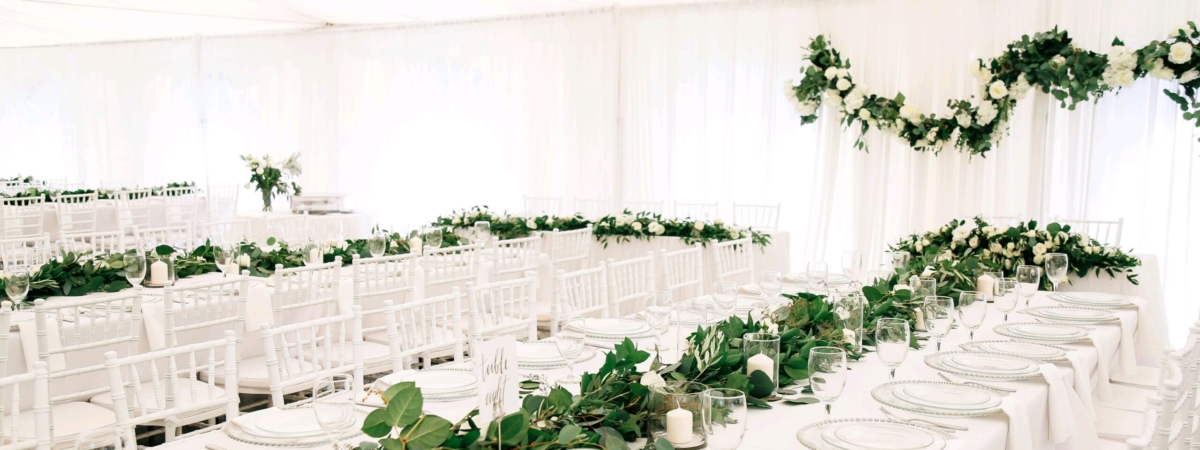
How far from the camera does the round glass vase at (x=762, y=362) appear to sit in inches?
84.9

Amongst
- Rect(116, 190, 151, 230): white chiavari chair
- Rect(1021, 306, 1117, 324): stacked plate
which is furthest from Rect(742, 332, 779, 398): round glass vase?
Rect(116, 190, 151, 230): white chiavari chair

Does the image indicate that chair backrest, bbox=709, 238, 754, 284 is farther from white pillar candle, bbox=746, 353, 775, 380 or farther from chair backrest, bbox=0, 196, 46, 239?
chair backrest, bbox=0, 196, 46, 239

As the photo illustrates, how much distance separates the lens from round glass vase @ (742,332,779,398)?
7.07ft

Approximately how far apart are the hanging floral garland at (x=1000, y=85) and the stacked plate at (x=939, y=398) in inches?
165

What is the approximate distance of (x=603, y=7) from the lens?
8320mm

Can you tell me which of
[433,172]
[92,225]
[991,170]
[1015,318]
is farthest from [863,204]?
[92,225]

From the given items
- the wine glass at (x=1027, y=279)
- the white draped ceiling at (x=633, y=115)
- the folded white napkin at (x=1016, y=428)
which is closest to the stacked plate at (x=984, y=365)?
the folded white napkin at (x=1016, y=428)

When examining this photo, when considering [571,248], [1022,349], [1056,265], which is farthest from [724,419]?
[571,248]

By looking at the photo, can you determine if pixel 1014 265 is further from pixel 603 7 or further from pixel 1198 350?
pixel 603 7

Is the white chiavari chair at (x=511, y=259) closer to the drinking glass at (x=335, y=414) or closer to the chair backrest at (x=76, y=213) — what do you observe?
the drinking glass at (x=335, y=414)

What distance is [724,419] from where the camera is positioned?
63.3 inches

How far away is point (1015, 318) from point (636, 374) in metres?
1.89

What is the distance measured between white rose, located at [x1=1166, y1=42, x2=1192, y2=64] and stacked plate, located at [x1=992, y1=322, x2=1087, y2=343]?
3169 millimetres

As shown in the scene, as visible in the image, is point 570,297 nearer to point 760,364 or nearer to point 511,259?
point 511,259
